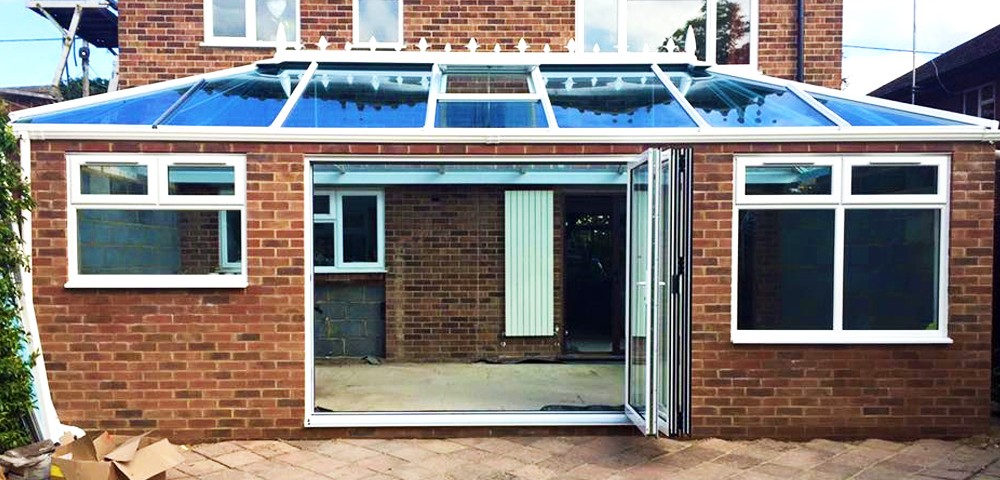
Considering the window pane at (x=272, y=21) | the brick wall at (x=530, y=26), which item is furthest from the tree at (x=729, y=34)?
the window pane at (x=272, y=21)

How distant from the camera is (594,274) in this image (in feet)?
30.2

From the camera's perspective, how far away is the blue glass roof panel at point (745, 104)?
5.65 m

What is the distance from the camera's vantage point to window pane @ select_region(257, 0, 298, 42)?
26.5ft

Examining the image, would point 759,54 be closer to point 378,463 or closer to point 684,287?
point 684,287

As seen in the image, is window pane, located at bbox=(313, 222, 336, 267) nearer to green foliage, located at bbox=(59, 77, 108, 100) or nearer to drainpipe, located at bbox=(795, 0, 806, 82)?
drainpipe, located at bbox=(795, 0, 806, 82)

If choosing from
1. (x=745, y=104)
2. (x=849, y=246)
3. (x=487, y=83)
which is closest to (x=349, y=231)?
(x=487, y=83)

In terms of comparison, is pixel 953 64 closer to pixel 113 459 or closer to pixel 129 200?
→ pixel 129 200

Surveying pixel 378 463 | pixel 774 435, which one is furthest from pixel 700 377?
pixel 378 463

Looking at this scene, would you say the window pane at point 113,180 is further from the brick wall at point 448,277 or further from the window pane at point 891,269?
the window pane at point 891,269

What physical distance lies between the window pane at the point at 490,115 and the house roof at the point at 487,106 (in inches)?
0.7

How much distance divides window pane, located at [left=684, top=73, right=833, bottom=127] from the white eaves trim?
0.52ft

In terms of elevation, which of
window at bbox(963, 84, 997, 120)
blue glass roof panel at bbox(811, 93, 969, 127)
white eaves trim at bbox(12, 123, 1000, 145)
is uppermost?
window at bbox(963, 84, 997, 120)

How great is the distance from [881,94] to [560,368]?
400 inches

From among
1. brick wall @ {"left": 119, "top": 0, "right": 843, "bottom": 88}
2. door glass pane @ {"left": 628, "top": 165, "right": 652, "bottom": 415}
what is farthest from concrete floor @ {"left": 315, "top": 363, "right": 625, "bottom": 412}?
brick wall @ {"left": 119, "top": 0, "right": 843, "bottom": 88}
